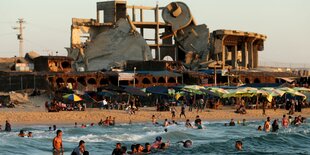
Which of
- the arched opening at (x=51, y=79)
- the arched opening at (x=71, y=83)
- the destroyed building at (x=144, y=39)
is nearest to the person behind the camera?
the arched opening at (x=71, y=83)

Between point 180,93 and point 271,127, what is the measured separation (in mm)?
12852

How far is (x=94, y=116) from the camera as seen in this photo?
3934cm

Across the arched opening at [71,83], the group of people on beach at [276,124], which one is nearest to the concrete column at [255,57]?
the arched opening at [71,83]

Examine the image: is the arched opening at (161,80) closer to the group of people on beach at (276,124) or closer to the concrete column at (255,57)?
the group of people on beach at (276,124)

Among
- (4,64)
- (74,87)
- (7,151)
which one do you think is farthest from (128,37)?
(7,151)

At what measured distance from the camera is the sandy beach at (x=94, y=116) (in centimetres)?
3723

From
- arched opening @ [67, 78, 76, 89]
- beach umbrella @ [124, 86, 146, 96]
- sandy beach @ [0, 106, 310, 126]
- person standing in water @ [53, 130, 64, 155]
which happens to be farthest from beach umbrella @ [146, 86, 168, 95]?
person standing in water @ [53, 130, 64, 155]

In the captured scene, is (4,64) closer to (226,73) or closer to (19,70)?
(19,70)

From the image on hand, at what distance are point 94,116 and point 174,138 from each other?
30.6 feet

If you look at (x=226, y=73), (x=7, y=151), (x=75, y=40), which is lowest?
(x=7, y=151)

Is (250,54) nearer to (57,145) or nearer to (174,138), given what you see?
(174,138)

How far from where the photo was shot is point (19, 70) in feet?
195

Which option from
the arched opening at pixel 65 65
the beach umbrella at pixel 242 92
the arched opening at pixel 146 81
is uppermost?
the arched opening at pixel 65 65

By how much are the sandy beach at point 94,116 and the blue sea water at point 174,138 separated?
216 centimetres
